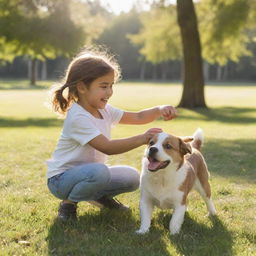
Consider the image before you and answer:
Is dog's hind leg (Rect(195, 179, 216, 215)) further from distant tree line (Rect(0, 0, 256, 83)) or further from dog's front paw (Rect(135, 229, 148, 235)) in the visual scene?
distant tree line (Rect(0, 0, 256, 83))

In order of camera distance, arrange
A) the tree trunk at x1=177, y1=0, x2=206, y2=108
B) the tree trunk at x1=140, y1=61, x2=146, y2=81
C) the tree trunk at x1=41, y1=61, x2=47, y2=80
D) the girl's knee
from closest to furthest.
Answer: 1. the girl's knee
2. the tree trunk at x1=177, y1=0, x2=206, y2=108
3. the tree trunk at x1=41, y1=61, x2=47, y2=80
4. the tree trunk at x1=140, y1=61, x2=146, y2=81

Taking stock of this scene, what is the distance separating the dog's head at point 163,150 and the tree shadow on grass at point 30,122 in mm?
11314

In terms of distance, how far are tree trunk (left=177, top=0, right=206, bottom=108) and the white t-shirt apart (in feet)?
51.3

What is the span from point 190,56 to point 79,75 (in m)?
16.2

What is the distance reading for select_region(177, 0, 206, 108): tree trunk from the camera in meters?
19.7

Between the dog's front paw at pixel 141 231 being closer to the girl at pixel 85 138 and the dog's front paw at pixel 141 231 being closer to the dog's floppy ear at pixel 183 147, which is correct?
the girl at pixel 85 138

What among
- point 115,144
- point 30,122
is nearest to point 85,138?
point 115,144

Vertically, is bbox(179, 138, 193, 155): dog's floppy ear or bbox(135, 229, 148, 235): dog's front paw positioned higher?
bbox(179, 138, 193, 155): dog's floppy ear

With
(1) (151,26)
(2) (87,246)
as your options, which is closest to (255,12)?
(1) (151,26)

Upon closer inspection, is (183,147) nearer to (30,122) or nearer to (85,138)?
(85,138)

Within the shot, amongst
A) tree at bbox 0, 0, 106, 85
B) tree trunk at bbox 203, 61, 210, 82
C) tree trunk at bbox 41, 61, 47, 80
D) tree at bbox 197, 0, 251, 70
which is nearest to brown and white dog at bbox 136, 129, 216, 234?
tree at bbox 0, 0, 106, 85

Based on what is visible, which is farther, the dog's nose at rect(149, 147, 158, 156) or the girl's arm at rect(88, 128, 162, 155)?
the girl's arm at rect(88, 128, 162, 155)

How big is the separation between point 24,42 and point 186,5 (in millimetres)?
7346

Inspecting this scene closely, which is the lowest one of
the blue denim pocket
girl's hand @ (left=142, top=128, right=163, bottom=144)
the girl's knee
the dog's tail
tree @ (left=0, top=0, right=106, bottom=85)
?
the blue denim pocket
